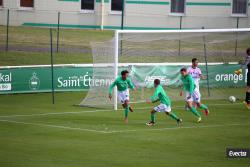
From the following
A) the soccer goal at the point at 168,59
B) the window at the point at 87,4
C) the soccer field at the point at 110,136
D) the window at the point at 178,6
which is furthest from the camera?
the window at the point at 178,6

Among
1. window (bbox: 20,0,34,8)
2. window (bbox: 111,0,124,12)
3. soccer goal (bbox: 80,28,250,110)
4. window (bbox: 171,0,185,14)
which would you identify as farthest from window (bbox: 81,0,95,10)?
soccer goal (bbox: 80,28,250,110)

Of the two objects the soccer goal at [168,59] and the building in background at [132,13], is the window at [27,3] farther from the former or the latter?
the soccer goal at [168,59]

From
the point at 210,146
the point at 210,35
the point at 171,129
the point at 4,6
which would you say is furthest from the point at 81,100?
the point at 4,6

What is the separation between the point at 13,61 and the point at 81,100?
6666mm

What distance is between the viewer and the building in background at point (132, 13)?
48.5 meters

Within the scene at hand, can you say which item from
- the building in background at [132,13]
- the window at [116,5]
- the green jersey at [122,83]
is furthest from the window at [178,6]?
the green jersey at [122,83]

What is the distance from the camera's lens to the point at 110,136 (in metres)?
24.6

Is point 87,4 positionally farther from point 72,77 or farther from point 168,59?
point 72,77

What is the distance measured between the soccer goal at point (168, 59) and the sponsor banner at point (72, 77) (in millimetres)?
42

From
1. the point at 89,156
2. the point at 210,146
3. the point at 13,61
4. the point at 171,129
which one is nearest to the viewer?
the point at 89,156

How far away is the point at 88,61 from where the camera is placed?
41125 mm

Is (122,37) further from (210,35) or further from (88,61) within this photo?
(88,61)

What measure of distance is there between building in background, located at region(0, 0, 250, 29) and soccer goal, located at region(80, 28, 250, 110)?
1111cm

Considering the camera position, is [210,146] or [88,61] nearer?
[210,146]
